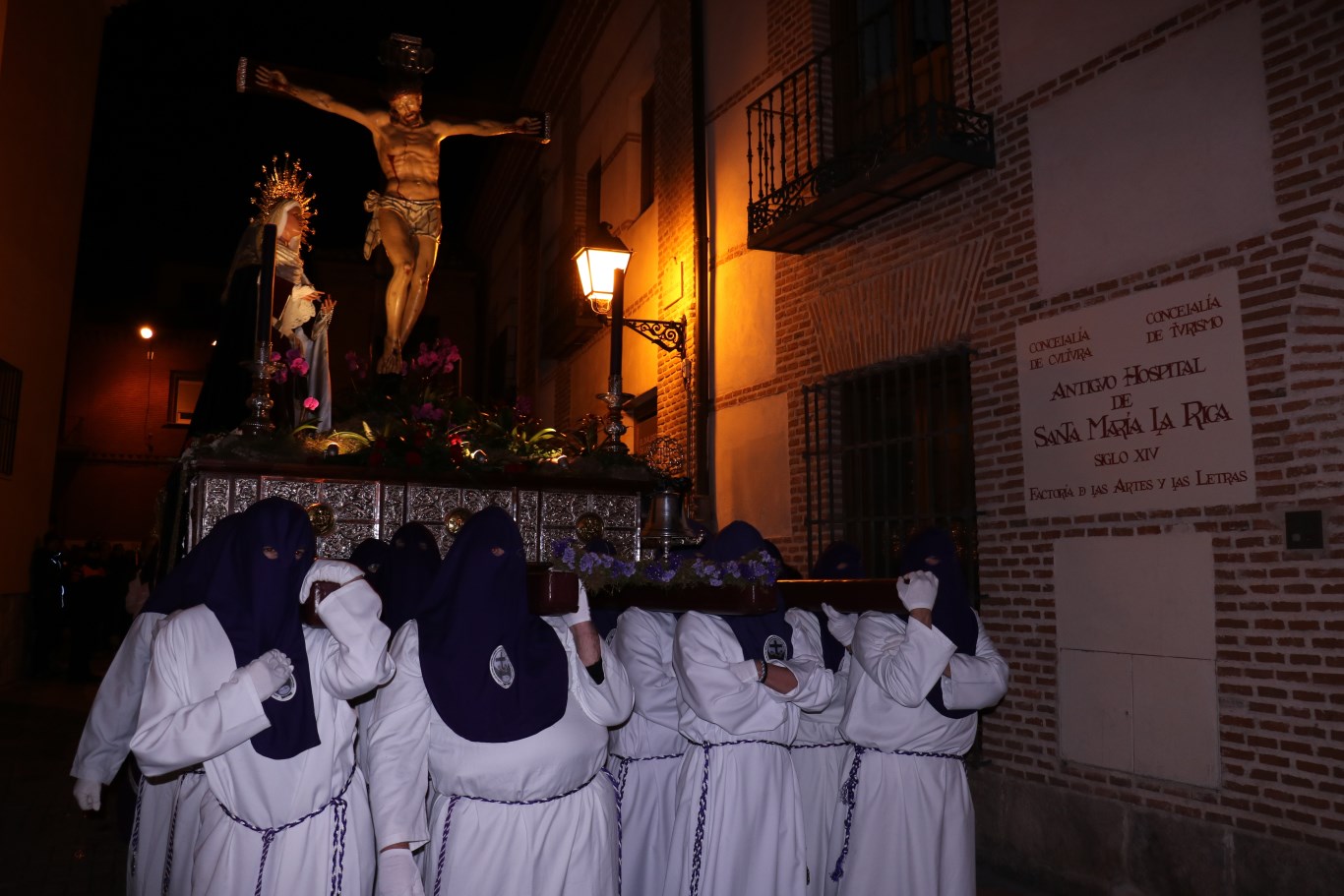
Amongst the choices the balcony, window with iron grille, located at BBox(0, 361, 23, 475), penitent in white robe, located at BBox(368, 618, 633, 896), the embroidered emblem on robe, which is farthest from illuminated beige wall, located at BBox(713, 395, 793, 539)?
window with iron grille, located at BBox(0, 361, 23, 475)

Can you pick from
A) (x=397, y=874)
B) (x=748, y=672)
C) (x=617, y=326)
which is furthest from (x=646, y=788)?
(x=617, y=326)

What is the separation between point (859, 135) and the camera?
8.30m

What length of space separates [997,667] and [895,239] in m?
3.78

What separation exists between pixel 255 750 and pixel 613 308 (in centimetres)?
376

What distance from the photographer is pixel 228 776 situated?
3156 millimetres

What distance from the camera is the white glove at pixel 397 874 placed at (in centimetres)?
296

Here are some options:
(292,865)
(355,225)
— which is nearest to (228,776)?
(292,865)

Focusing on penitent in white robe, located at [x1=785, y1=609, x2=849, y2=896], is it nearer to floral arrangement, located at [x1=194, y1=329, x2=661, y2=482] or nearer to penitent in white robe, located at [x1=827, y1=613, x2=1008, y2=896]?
penitent in white robe, located at [x1=827, y1=613, x2=1008, y2=896]

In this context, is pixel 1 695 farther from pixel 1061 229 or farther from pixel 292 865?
pixel 1061 229

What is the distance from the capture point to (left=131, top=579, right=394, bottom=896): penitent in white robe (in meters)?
2.96

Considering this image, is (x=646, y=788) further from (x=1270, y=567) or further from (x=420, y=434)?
(x=1270, y=567)

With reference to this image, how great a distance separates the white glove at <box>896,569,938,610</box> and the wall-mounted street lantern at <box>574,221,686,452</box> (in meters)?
2.18

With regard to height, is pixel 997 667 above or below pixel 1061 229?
below

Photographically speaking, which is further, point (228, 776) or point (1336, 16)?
point (1336, 16)
